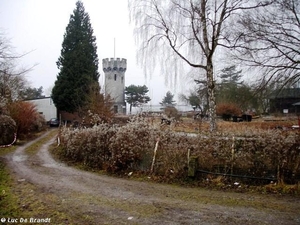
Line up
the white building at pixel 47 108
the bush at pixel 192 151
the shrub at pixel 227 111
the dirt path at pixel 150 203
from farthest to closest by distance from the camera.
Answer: the white building at pixel 47 108 < the shrub at pixel 227 111 < the bush at pixel 192 151 < the dirt path at pixel 150 203

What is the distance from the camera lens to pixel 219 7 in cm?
1261

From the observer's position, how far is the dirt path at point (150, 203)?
5770 mm

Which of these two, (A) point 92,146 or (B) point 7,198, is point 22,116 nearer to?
(A) point 92,146

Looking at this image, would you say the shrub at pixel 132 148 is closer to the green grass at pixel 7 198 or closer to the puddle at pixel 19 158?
the green grass at pixel 7 198

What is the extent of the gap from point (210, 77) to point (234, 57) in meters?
1.86

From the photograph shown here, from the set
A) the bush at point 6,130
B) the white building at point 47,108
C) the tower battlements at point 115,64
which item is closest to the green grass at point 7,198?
the bush at point 6,130

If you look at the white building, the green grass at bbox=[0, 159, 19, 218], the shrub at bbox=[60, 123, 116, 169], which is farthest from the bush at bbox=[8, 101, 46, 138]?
the white building

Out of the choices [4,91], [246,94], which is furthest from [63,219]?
[4,91]

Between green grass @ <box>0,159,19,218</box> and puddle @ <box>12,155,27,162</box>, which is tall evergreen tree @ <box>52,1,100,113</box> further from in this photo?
green grass @ <box>0,159,19,218</box>

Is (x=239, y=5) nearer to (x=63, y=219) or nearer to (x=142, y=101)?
(x=63, y=219)

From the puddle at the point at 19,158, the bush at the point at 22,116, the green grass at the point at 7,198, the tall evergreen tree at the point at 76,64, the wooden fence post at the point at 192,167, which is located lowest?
the puddle at the point at 19,158

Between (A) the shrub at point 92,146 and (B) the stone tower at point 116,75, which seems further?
(B) the stone tower at point 116,75

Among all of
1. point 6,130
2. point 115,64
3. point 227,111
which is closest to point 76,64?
point 6,130

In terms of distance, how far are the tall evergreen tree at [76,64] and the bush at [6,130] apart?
1432cm
